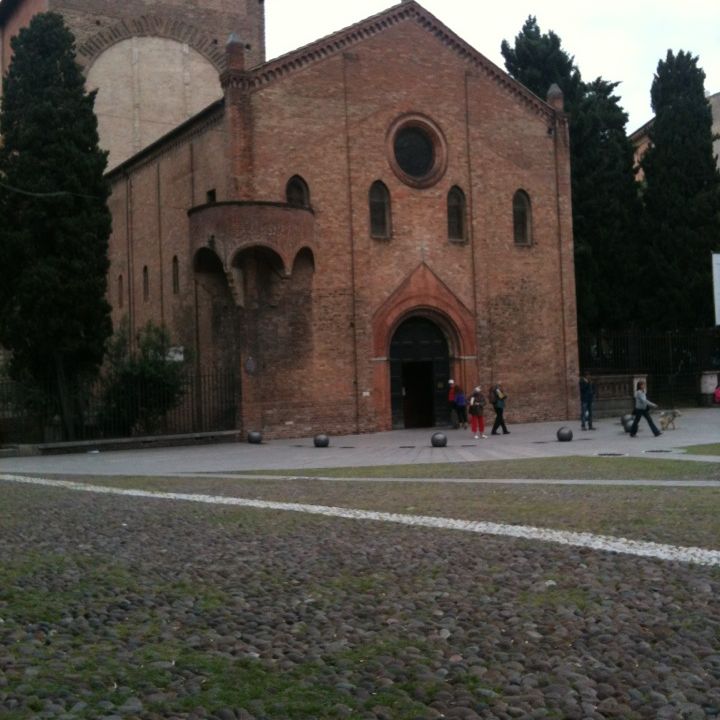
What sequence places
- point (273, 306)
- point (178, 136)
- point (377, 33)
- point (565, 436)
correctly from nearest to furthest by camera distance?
point (565, 436) → point (273, 306) → point (377, 33) → point (178, 136)

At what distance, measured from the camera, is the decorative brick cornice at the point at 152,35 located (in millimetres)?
37312

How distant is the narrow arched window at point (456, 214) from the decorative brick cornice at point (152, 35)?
15573mm

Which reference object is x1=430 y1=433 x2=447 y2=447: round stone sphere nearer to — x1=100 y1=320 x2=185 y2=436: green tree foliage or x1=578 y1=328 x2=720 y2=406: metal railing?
x1=100 y1=320 x2=185 y2=436: green tree foliage

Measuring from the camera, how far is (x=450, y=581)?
18.9 feet

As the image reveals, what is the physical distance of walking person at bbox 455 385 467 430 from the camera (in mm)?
27594

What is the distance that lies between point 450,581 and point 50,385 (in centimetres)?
→ 2030

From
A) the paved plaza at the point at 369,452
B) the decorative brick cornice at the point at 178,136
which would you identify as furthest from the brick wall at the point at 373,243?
the paved plaza at the point at 369,452

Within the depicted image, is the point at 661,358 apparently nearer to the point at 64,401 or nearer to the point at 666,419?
the point at 666,419

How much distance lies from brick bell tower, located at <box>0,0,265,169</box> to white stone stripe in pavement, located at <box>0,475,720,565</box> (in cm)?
2923

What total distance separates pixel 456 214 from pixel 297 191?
5.31 meters

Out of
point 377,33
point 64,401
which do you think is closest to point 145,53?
point 377,33

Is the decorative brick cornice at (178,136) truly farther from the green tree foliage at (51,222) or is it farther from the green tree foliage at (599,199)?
the green tree foliage at (599,199)

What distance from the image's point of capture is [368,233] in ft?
90.7

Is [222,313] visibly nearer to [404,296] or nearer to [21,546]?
[404,296]
